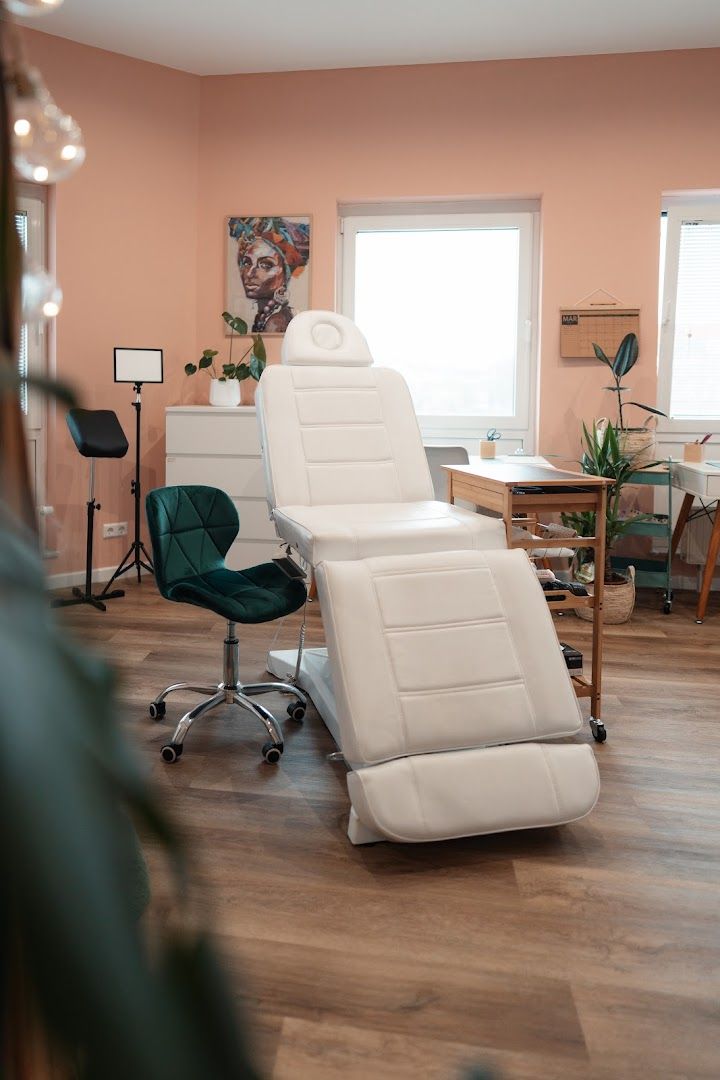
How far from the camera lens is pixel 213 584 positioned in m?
2.96

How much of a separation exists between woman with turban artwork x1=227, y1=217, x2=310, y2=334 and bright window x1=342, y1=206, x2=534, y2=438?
0.28 metres

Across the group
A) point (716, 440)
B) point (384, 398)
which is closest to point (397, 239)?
point (716, 440)

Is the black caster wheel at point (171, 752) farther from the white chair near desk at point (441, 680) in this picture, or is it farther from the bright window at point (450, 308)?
the bright window at point (450, 308)

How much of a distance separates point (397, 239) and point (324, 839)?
4.08 m

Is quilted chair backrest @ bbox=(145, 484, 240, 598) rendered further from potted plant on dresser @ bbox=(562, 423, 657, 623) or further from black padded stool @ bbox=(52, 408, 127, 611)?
potted plant on dresser @ bbox=(562, 423, 657, 623)

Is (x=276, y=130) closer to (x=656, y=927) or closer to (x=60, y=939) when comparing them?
(x=656, y=927)

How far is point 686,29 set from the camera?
4699 millimetres

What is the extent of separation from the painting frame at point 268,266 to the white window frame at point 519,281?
9.2 inches

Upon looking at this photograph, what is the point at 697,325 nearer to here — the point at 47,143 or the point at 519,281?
the point at 519,281

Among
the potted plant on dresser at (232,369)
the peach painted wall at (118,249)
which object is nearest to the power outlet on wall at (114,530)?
the peach painted wall at (118,249)

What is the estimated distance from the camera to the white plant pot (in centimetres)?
519

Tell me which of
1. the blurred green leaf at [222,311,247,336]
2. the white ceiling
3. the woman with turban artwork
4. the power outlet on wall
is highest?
the white ceiling

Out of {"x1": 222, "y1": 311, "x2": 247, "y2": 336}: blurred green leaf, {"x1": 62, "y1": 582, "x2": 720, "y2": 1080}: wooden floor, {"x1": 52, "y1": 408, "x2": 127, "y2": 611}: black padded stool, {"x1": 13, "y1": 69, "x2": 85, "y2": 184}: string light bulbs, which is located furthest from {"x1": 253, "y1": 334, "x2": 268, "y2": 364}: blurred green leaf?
{"x1": 13, "y1": 69, "x2": 85, "y2": 184}: string light bulbs

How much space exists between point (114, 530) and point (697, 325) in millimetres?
3428
